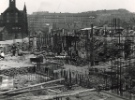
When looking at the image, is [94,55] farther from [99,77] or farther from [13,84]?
[13,84]

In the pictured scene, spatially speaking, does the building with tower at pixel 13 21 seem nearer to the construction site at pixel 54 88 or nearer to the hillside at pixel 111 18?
the hillside at pixel 111 18

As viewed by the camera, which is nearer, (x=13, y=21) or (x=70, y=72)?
(x=70, y=72)

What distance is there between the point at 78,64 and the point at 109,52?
582cm

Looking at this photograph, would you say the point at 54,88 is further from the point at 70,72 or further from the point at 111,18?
the point at 111,18

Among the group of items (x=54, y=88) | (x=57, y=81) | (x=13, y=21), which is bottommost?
(x=54, y=88)

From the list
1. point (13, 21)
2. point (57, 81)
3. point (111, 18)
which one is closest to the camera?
point (57, 81)

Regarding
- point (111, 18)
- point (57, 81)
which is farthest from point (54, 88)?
point (111, 18)

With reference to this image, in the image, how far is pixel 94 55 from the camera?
96.2 ft

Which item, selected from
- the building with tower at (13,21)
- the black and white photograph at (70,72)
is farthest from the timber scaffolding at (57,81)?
the building with tower at (13,21)

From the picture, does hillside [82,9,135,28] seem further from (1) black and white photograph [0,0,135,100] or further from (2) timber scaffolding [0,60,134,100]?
(2) timber scaffolding [0,60,134,100]

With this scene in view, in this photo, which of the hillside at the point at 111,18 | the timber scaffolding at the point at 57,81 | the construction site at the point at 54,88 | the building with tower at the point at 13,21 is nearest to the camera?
the construction site at the point at 54,88

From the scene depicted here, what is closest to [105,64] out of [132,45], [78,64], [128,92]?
[78,64]

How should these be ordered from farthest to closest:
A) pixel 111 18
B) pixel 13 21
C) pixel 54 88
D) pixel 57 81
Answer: pixel 111 18 → pixel 13 21 → pixel 57 81 → pixel 54 88

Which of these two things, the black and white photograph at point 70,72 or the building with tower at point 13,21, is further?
the building with tower at point 13,21
